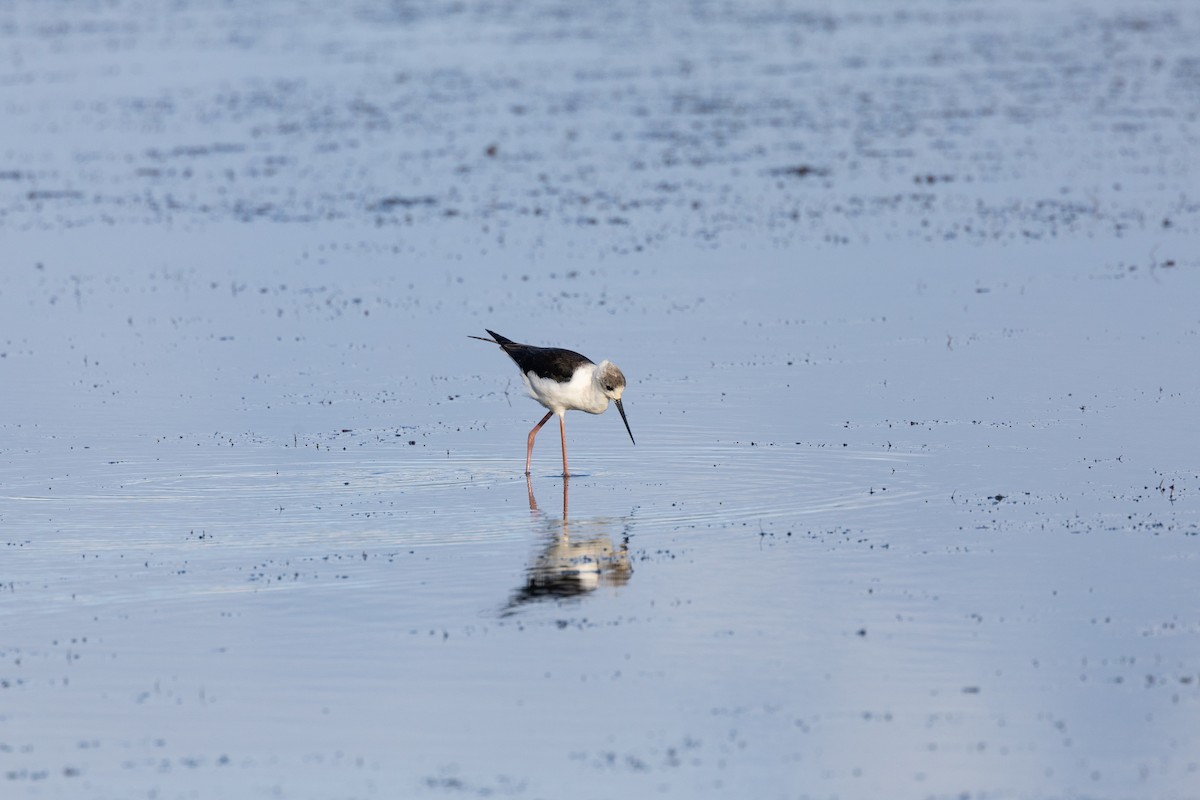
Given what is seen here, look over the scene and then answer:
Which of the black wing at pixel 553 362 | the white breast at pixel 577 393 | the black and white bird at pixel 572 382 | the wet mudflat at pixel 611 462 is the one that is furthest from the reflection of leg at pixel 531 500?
the black wing at pixel 553 362

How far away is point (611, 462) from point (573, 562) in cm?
346

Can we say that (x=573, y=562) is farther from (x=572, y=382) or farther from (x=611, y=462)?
(x=611, y=462)

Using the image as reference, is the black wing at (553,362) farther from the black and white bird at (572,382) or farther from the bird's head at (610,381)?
the bird's head at (610,381)

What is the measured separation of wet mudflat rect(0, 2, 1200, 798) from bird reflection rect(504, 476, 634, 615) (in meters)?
0.05

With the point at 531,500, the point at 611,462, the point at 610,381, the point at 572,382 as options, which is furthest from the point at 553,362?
the point at 531,500

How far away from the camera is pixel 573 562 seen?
1369 cm

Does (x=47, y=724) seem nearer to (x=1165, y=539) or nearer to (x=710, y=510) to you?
(x=710, y=510)

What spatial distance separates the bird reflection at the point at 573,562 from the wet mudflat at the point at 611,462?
0.05 metres

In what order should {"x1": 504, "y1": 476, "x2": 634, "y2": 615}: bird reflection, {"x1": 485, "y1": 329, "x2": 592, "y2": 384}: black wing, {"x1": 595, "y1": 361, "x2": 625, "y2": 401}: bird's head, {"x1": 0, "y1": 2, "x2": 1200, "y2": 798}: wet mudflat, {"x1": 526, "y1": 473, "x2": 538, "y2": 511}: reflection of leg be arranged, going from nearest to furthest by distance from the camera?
1. {"x1": 0, "y1": 2, "x2": 1200, "y2": 798}: wet mudflat
2. {"x1": 504, "y1": 476, "x2": 634, "y2": 615}: bird reflection
3. {"x1": 526, "y1": 473, "x2": 538, "y2": 511}: reflection of leg
4. {"x1": 595, "y1": 361, "x2": 625, "y2": 401}: bird's head
5. {"x1": 485, "y1": 329, "x2": 592, "y2": 384}: black wing

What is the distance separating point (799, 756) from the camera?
9.97 metres

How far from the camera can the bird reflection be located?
13.0 meters

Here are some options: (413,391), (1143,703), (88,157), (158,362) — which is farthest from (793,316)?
(88,157)

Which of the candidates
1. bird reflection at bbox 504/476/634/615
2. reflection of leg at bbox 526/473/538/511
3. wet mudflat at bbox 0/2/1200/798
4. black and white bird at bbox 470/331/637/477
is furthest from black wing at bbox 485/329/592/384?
bird reflection at bbox 504/476/634/615

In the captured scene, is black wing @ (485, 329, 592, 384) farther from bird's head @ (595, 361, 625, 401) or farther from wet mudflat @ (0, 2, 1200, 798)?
wet mudflat @ (0, 2, 1200, 798)
